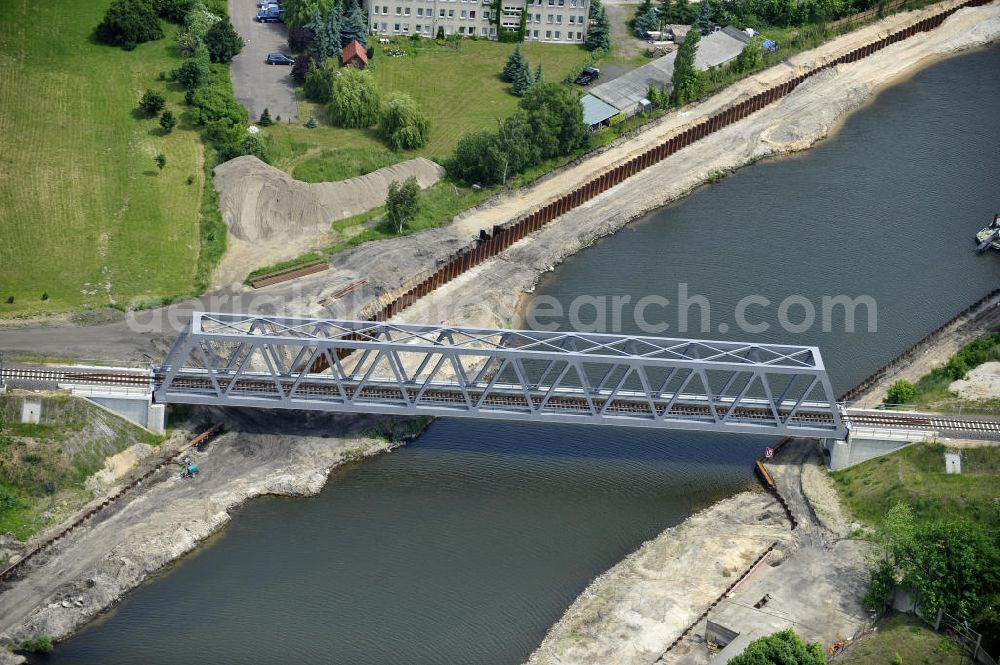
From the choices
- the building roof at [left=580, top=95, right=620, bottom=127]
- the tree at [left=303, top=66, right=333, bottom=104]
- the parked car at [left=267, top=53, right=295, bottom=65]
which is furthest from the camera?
the parked car at [left=267, top=53, right=295, bottom=65]

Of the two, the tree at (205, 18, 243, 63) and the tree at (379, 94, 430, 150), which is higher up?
the tree at (205, 18, 243, 63)

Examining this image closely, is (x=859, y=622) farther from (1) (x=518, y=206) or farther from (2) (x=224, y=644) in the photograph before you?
(1) (x=518, y=206)

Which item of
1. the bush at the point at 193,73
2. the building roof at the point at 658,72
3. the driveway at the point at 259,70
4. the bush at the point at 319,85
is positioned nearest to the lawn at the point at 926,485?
the building roof at the point at 658,72

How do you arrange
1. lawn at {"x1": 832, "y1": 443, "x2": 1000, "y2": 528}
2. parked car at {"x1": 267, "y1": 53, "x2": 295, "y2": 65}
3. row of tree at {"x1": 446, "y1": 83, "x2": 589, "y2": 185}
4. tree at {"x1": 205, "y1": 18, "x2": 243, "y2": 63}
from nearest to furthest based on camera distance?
lawn at {"x1": 832, "y1": 443, "x2": 1000, "y2": 528} < row of tree at {"x1": 446, "y1": 83, "x2": 589, "y2": 185} < tree at {"x1": 205, "y1": 18, "x2": 243, "y2": 63} < parked car at {"x1": 267, "y1": 53, "x2": 295, "y2": 65}

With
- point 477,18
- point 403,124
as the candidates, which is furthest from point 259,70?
point 477,18

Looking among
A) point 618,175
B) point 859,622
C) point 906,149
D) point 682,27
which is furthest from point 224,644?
point 682,27

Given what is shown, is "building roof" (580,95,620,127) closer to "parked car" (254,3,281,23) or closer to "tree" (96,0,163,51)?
"parked car" (254,3,281,23)

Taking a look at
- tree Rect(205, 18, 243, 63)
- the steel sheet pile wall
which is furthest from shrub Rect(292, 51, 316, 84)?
the steel sheet pile wall

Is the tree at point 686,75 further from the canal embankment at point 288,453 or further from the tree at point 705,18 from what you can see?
the tree at point 705,18
